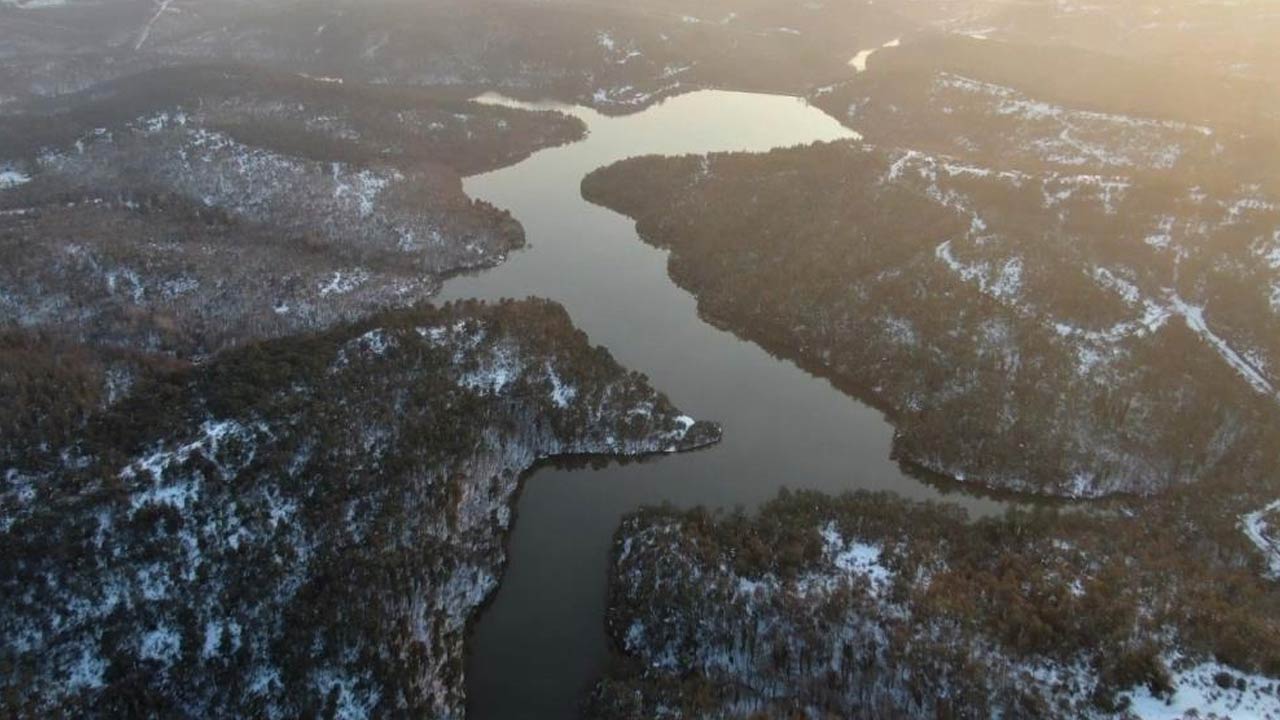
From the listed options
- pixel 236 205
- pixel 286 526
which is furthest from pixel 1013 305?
pixel 236 205

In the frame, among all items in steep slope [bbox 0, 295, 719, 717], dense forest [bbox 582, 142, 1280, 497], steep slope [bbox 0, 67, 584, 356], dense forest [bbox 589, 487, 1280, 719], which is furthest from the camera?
steep slope [bbox 0, 67, 584, 356]

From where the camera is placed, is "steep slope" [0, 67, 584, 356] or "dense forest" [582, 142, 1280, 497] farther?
"steep slope" [0, 67, 584, 356]

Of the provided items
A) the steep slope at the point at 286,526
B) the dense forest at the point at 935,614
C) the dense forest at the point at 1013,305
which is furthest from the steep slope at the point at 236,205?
the dense forest at the point at 935,614

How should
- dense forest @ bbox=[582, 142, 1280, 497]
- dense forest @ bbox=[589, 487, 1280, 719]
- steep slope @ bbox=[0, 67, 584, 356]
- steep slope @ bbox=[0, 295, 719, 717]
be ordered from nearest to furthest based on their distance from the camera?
1. dense forest @ bbox=[589, 487, 1280, 719]
2. steep slope @ bbox=[0, 295, 719, 717]
3. dense forest @ bbox=[582, 142, 1280, 497]
4. steep slope @ bbox=[0, 67, 584, 356]

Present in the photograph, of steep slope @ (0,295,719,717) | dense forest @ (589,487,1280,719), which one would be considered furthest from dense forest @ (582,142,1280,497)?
steep slope @ (0,295,719,717)

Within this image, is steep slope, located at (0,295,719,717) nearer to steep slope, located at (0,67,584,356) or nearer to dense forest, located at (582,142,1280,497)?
dense forest, located at (582,142,1280,497)

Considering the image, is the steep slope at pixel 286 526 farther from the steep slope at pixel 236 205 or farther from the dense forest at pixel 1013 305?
the steep slope at pixel 236 205

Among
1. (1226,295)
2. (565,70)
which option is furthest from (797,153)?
(565,70)

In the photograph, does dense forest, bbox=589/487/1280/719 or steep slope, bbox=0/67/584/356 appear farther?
steep slope, bbox=0/67/584/356

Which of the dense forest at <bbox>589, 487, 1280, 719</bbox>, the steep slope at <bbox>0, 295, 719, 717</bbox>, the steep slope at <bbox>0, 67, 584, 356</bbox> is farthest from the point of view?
the steep slope at <bbox>0, 67, 584, 356</bbox>

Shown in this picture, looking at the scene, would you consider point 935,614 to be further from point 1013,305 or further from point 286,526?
point 1013,305

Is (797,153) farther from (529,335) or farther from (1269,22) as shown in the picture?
(1269,22)
